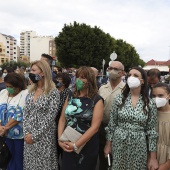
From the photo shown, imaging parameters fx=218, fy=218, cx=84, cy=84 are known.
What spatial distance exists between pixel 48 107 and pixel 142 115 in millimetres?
1241

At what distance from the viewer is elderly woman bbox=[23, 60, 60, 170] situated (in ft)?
9.64

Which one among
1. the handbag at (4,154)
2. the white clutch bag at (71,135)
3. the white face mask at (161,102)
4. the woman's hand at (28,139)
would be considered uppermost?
the white face mask at (161,102)

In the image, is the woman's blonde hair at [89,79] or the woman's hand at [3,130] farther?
the woman's hand at [3,130]

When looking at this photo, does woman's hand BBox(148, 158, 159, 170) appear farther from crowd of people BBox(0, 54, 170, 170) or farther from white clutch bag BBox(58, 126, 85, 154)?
white clutch bag BBox(58, 126, 85, 154)

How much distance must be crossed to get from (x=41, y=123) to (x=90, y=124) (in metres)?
0.68

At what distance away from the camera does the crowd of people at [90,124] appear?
259cm

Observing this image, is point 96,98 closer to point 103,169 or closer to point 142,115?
point 142,115

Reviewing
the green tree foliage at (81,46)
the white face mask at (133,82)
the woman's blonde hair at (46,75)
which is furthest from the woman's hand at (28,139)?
the green tree foliage at (81,46)

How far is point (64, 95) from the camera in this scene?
12.2 feet

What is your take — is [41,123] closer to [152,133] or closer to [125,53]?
[152,133]

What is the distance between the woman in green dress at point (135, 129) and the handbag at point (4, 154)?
1.66 metres

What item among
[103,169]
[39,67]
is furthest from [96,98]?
[103,169]

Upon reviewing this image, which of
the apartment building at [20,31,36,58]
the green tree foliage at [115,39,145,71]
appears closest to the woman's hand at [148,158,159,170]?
the green tree foliage at [115,39,145,71]

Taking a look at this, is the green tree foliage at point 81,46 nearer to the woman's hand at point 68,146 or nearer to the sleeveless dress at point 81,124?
the sleeveless dress at point 81,124
